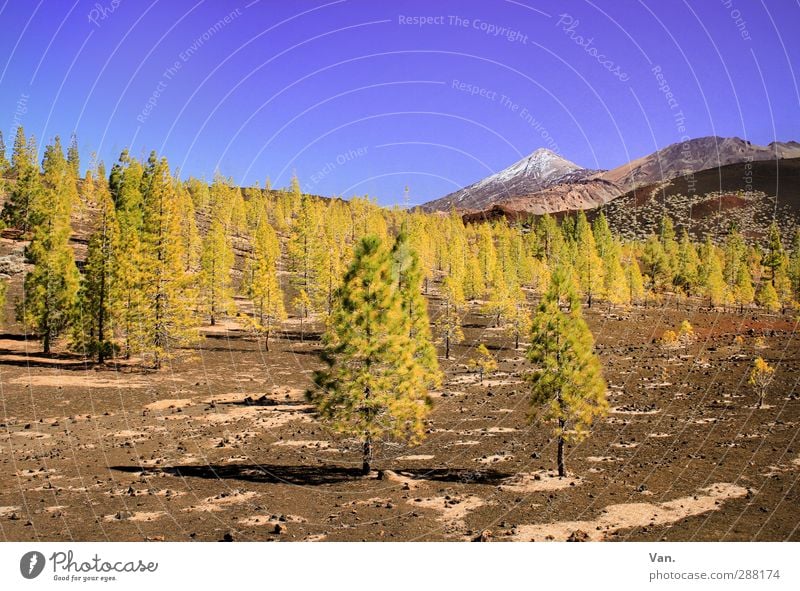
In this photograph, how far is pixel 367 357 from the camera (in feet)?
86.2

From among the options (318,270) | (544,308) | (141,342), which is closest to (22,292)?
(141,342)

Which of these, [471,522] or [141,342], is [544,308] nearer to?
[471,522]

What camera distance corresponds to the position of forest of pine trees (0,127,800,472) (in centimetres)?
2634

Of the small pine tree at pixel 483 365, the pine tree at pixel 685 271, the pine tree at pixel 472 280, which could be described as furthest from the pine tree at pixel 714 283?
the small pine tree at pixel 483 365

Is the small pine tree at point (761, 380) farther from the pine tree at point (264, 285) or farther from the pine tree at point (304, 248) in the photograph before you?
the pine tree at point (304, 248)

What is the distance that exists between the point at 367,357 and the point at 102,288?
33.3 m

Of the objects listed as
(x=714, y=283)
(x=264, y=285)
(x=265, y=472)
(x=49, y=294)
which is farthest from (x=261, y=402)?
(x=714, y=283)

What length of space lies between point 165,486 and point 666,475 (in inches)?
884

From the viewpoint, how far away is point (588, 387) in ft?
88.8

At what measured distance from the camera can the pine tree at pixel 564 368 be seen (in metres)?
26.9

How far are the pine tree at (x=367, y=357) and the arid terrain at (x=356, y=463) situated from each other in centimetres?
285

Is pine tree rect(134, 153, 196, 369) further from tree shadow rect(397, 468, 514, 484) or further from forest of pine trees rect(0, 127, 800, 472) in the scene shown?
tree shadow rect(397, 468, 514, 484)

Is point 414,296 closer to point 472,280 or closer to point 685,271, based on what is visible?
point 472,280

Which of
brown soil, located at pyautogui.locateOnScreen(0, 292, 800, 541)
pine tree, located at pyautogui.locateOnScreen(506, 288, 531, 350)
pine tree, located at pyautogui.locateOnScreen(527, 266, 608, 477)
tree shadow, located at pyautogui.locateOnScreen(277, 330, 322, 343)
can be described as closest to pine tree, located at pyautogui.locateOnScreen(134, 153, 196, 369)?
brown soil, located at pyautogui.locateOnScreen(0, 292, 800, 541)
